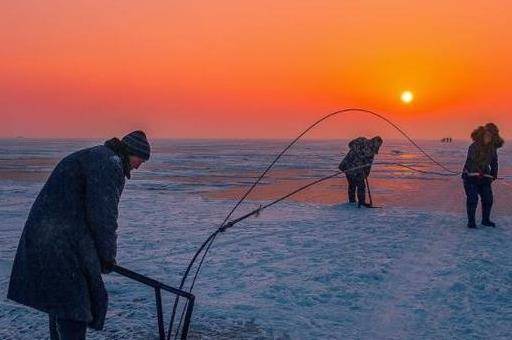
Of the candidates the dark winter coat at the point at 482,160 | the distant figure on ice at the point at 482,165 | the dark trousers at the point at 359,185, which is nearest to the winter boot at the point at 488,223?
the distant figure on ice at the point at 482,165

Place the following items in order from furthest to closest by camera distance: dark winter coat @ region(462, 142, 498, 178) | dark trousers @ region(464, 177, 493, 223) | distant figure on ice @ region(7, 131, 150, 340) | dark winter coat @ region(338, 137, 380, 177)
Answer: dark winter coat @ region(338, 137, 380, 177)
dark trousers @ region(464, 177, 493, 223)
dark winter coat @ region(462, 142, 498, 178)
distant figure on ice @ region(7, 131, 150, 340)

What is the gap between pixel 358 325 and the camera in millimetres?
5082

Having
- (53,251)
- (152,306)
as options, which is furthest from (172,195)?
(53,251)

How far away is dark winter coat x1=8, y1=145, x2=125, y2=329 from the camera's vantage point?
2959mm

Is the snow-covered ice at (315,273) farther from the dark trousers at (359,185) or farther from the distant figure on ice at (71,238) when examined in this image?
the distant figure on ice at (71,238)

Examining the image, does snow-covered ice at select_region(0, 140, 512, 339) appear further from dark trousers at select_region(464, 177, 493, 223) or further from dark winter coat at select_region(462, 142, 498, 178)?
dark winter coat at select_region(462, 142, 498, 178)

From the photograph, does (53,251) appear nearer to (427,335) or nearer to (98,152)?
(98,152)

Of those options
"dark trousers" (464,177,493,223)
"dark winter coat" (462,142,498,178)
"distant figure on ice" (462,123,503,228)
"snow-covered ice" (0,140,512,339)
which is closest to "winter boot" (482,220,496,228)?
"distant figure on ice" (462,123,503,228)

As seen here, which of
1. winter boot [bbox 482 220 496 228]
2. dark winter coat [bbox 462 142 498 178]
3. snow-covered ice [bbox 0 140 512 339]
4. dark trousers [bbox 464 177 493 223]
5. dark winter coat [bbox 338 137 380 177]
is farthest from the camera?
dark winter coat [bbox 338 137 380 177]

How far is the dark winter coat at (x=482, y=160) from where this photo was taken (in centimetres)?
1001

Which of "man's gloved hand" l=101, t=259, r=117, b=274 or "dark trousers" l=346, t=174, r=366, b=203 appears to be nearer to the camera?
"man's gloved hand" l=101, t=259, r=117, b=274

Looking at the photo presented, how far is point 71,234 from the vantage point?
2977 mm

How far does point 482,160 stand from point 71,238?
8.85m

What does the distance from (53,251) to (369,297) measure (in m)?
3.98
